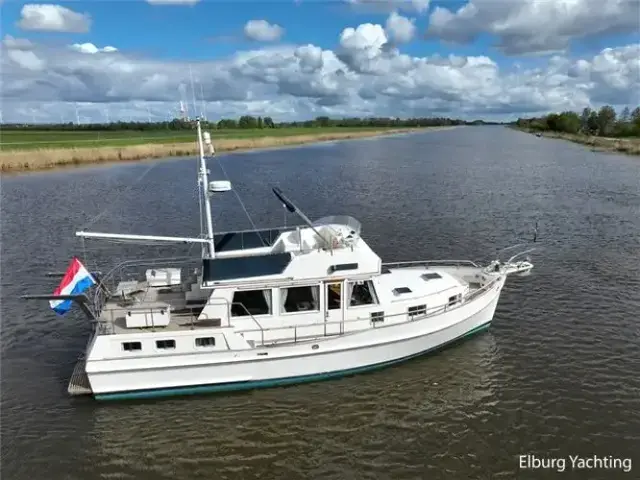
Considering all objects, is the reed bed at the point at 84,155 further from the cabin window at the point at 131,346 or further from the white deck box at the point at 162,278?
the cabin window at the point at 131,346

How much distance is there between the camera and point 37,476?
10.8 metres

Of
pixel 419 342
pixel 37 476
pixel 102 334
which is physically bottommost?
pixel 37 476

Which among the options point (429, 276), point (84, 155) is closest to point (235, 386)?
point (429, 276)

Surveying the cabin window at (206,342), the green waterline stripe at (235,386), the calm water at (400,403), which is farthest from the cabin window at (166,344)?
the calm water at (400,403)

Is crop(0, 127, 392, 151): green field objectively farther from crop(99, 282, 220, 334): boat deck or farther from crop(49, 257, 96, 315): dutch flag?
crop(49, 257, 96, 315): dutch flag

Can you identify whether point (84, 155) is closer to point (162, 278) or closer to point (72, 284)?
point (162, 278)

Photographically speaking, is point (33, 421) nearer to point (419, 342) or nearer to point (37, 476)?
point (37, 476)

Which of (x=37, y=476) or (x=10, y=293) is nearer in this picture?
(x=37, y=476)

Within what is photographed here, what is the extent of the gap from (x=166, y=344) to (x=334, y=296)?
453cm

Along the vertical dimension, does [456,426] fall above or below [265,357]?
below

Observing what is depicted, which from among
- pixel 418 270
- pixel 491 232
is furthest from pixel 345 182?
pixel 418 270

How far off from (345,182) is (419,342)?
36.1 meters

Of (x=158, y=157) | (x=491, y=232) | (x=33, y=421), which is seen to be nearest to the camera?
(x=33, y=421)

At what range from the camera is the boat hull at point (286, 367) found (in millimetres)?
12820
